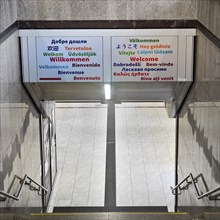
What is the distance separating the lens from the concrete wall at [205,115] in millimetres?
5598

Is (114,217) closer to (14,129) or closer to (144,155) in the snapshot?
(14,129)

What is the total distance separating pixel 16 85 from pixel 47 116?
318cm

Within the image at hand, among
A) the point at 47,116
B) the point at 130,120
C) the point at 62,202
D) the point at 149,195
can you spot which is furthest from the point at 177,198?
the point at 130,120

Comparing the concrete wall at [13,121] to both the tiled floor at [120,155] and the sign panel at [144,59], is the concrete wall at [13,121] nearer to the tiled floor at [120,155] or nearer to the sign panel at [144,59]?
the sign panel at [144,59]

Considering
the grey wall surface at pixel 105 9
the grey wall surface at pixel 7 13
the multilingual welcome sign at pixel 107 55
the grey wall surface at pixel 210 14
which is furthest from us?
the multilingual welcome sign at pixel 107 55

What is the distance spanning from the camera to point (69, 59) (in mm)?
7266

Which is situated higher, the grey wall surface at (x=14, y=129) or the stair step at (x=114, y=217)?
the grey wall surface at (x=14, y=129)

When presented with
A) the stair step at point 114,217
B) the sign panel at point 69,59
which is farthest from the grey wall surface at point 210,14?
the stair step at point 114,217

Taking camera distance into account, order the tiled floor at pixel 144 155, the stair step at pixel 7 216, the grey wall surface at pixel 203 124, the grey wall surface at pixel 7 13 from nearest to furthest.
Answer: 1. the stair step at pixel 7 216
2. the grey wall surface at pixel 203 124
3. the grey wall surface at pixel 7 13
4. the tiled floor at pixel 144 155

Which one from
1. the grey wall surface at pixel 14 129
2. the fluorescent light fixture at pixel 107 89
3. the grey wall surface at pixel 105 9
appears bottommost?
the grey wall surface at pixel 14 129

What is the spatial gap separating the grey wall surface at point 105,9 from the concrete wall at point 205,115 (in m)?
0.35

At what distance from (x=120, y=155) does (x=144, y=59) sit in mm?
5436

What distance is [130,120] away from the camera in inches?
595

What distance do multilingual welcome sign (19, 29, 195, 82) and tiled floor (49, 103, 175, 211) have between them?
3.54m
